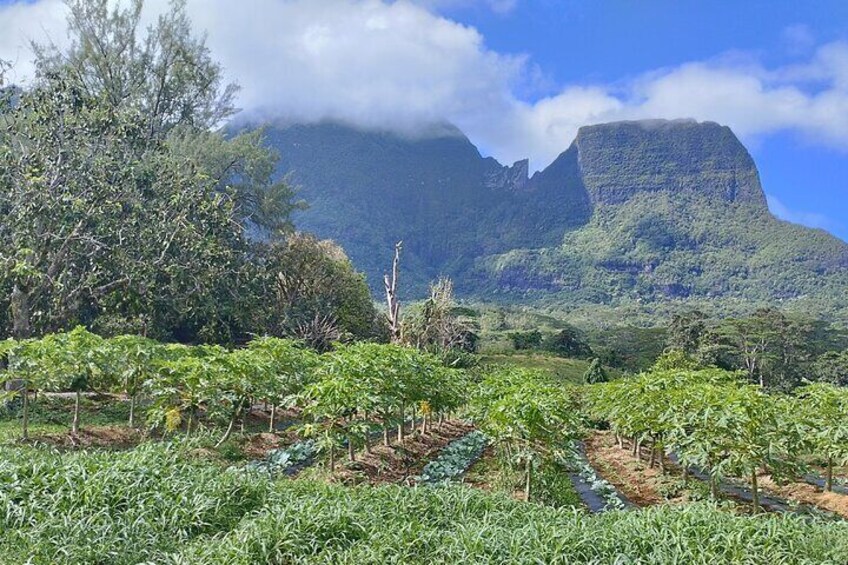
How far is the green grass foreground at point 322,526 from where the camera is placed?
528 cm

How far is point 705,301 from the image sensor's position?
12681 centimetres

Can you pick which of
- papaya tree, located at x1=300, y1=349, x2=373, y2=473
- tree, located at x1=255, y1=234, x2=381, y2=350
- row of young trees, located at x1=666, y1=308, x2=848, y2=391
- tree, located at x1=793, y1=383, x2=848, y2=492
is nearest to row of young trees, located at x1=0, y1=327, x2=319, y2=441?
papaya tree, located at x1=300, y1=349, x2=373, y2=473

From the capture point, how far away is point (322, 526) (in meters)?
5.68

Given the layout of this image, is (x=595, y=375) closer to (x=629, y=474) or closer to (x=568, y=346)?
(x=568, y=346)

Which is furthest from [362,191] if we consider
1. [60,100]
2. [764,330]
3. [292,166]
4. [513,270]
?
[60,100]

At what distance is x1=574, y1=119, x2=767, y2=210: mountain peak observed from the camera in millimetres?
173000

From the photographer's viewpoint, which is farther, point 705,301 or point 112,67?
point 705,301

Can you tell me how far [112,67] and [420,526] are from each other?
2918 cm

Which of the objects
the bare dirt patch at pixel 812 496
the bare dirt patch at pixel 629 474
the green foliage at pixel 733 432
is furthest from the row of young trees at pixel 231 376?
the bare dirt patch at pixel 812 496

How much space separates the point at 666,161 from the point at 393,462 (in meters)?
189

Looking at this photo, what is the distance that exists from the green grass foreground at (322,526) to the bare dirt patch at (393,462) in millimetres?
2501

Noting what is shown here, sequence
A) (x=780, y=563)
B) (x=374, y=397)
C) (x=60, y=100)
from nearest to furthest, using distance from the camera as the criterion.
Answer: (x=780, y=563)
(x=374, y=397)
(x=60, y=100)

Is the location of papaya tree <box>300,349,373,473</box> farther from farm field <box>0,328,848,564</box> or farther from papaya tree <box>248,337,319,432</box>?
papaya tree <box>248,337,319,432</box>

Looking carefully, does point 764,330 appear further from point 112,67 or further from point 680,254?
point 680,254
